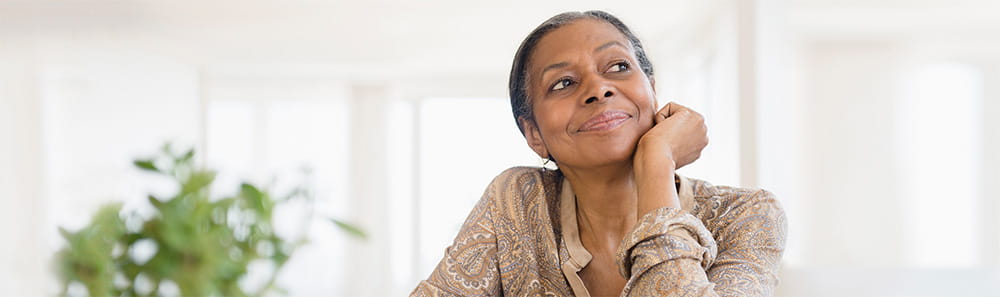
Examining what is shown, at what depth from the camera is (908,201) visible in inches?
189

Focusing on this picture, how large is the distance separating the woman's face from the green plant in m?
3.63

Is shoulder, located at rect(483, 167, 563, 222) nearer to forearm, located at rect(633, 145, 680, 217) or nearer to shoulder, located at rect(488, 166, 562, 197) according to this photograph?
shoulder, located at rect(488, 166, 562, 197)

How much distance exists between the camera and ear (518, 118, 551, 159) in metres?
1.12

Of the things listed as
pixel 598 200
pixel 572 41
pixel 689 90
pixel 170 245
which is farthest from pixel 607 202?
pixel 689 90

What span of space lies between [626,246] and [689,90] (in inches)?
187

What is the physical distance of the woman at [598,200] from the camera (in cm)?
95

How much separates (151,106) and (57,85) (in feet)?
4.18

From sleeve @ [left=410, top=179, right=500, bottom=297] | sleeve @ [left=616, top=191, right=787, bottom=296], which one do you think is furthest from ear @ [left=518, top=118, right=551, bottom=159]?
sleeve @ [left=616, top=191, right=787, bottom=296]

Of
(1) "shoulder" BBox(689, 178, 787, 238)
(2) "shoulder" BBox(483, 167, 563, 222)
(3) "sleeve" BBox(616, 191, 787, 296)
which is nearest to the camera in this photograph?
(3) "sleeve" BBox(616, 191, 787, 296)

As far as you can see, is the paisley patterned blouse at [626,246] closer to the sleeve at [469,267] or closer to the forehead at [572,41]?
the sleeve at [469,267]

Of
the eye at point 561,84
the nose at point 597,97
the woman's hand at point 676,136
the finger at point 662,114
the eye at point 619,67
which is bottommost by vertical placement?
the woman's hand at point 676,136

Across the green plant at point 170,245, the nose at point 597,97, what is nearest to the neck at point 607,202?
the nose at point 597,97

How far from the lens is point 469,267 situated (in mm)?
1057

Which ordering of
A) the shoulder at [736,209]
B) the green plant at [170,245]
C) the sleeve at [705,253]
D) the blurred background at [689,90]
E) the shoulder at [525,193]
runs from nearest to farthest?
the sleeve at [705,253] < the shoulder at [736,209] < the shoulder at [525,193] < the blurred background at [689,90] < the green plant at [170,245]
